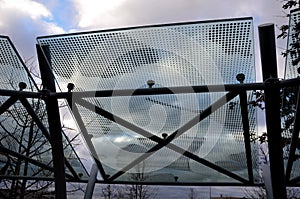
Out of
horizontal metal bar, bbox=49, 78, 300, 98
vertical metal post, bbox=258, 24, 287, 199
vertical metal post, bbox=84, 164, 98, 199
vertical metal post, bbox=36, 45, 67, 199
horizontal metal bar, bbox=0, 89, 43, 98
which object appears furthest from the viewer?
vertical metal post, bbox=84, 164, 98, 199

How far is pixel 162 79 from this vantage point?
287cm

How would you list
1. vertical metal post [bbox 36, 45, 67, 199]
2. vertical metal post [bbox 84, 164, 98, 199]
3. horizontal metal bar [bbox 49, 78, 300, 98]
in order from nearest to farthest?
horizontal metal bar [bbox 49, 78, 300, 98] < vertical metal post [bbox 36, 45, 67, 199] < vertical metal post [bbox 84, 164, 98, 199]

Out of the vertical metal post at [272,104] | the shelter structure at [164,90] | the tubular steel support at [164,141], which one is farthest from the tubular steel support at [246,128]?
the vertical metal post at [272,104]

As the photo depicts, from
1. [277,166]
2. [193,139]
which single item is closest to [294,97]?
[277,166]

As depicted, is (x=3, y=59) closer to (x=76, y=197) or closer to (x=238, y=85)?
(x=238, y=85)

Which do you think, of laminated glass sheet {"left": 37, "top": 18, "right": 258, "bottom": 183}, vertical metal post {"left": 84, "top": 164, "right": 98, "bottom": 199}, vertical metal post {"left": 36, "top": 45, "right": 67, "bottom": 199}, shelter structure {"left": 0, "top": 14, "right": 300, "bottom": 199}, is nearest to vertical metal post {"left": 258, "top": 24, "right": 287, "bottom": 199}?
shelter structure {"left": 0, "top": 14, "right": 300, "bottom": 199}

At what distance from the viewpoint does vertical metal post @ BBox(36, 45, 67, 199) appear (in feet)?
9.84

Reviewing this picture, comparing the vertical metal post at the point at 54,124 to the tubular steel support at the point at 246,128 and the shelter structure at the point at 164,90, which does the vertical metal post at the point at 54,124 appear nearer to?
the shelter structure at the point at 164,90

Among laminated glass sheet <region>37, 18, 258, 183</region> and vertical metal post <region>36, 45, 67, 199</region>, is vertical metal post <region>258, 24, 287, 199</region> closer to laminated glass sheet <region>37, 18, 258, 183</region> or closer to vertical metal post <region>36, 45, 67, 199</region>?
laminated glass sheet <region>37, 18, 258, 183</region>

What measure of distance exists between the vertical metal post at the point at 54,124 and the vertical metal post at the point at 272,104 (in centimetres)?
187

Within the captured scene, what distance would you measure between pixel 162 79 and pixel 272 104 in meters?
0.93

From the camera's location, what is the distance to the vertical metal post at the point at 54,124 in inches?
118

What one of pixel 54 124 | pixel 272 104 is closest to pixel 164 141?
pixel 54 124

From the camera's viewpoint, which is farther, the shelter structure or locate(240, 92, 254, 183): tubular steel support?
locate(240, 92, 254, 183): tubular steel support
